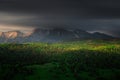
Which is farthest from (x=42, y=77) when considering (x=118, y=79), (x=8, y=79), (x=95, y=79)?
(x=118, y=79)

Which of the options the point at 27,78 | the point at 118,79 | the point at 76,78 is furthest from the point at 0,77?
the point at 118,79

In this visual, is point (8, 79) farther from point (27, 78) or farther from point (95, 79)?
point (95, 79)

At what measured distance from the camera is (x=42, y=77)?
192750 mm

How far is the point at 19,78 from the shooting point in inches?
7569

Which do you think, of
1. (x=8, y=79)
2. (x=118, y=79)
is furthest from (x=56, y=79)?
(x=118, y=79)

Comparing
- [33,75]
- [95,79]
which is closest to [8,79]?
[33,75]

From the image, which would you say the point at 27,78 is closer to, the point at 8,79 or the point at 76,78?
the point at 8,79

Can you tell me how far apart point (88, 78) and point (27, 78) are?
50705mm

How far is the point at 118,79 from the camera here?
197 meters

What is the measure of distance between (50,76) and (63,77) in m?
11.1

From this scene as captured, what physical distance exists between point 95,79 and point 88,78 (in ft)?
19.2

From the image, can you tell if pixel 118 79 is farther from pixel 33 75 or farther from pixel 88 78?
pixel 33 75

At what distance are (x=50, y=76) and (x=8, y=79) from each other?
3449cm

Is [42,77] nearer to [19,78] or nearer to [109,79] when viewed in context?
[19,78]
